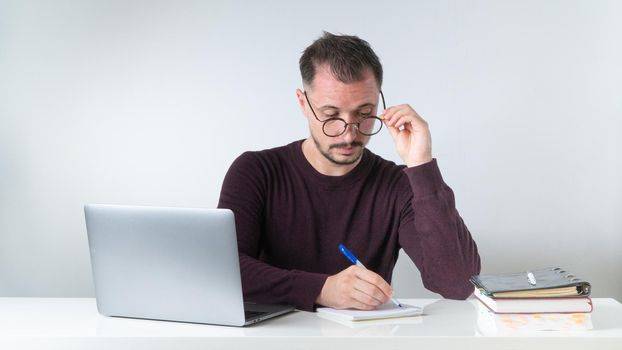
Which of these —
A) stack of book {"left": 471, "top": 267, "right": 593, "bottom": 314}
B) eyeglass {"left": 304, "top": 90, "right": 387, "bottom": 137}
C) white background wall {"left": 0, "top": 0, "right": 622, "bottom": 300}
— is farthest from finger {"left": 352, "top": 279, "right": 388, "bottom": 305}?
white background wall {"left": 0, "top": 0, "right": 622, "bottom": 300}

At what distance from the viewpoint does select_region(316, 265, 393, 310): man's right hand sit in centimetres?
175

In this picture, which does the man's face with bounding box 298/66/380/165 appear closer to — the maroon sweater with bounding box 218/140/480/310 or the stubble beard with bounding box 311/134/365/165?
the stubble beard with bounding box 311/134/365/165

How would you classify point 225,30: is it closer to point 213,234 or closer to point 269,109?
point 269,109

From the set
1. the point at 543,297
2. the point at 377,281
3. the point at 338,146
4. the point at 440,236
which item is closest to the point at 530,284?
the point at 543,297

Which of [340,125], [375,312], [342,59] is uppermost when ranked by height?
[342,59]

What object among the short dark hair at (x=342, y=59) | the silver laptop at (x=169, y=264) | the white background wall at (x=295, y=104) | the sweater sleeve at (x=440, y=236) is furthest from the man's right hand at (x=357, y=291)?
the white background wall at (x=295, y=104)

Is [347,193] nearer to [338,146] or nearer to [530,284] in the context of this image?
[338,146]

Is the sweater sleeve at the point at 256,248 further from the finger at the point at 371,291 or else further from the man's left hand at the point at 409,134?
the man's left hand at the point at 409,134

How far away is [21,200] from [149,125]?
23.7 inches

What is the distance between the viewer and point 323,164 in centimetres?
242

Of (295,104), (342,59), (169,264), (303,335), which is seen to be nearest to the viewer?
(303,335)

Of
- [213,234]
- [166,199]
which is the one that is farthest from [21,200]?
[213,234]

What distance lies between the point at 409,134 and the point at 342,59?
0.30 metres

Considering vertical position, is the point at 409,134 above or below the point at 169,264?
above
